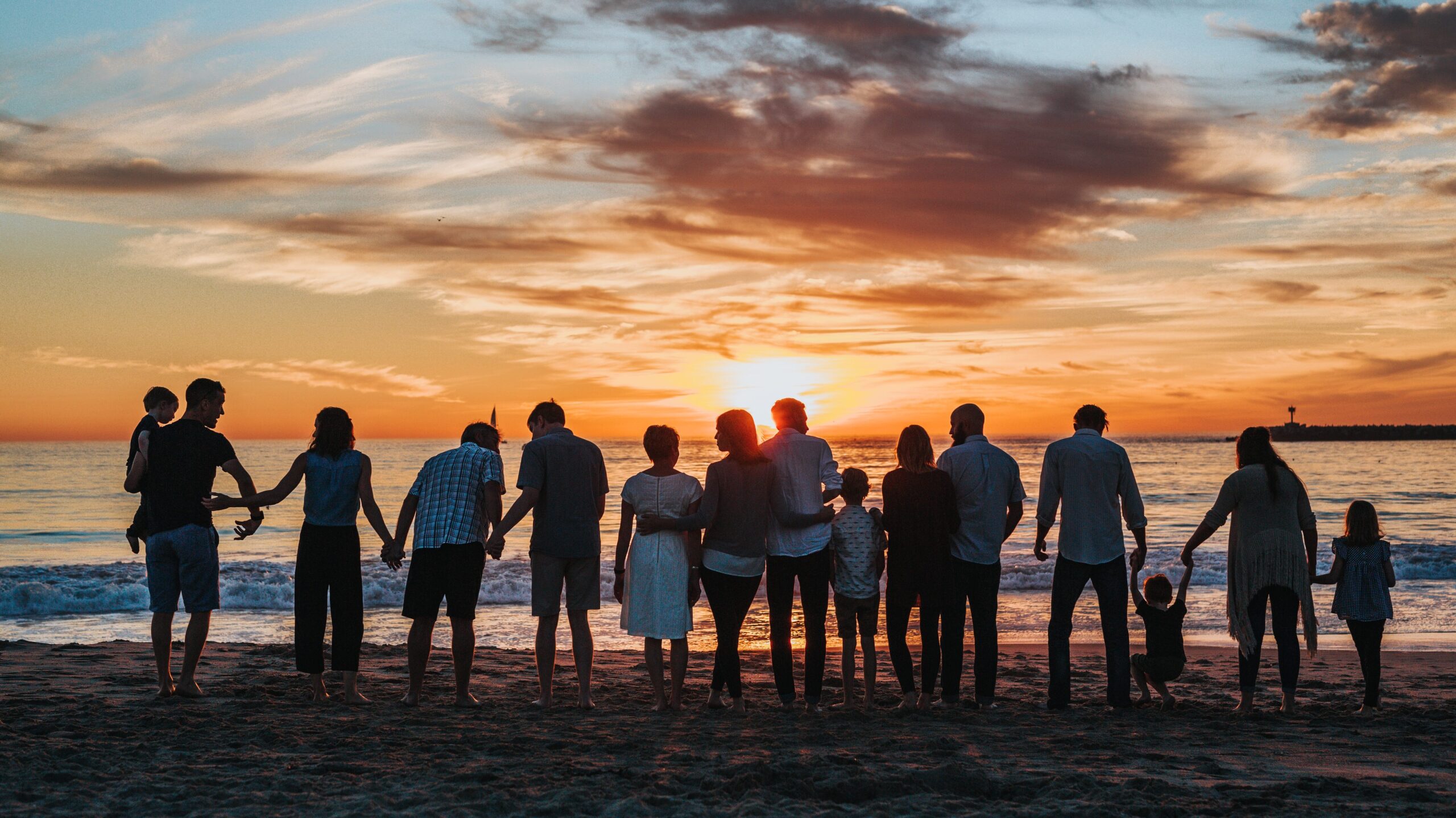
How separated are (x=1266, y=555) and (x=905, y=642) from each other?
2.32 meters

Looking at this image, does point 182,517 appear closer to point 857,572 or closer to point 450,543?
point 450,543

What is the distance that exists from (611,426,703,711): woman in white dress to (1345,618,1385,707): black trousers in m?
4.38

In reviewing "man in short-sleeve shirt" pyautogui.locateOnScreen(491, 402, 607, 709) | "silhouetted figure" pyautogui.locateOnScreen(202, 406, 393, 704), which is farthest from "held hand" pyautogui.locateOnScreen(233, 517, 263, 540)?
"man in short-sleeve shirt" pyautogui.locateOnScreen(491, 402, 607, 709)

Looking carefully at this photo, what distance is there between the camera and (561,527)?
242 inches

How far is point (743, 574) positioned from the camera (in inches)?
241

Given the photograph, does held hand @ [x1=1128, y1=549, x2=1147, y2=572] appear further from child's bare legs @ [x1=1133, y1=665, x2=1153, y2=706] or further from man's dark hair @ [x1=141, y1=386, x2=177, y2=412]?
man's dark hair @ [x1=141, y1=386, x2=177, y2=412]

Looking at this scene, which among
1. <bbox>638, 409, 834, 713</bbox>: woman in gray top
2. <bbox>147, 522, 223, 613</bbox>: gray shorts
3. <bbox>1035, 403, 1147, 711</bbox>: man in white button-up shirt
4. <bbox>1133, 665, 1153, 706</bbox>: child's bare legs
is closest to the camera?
<bbox>638, 409, 834, 713</bbox>: woman in gray top

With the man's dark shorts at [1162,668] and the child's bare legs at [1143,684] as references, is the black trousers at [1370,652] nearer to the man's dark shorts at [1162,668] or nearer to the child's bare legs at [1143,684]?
the man's dark shorts at [1162,668]

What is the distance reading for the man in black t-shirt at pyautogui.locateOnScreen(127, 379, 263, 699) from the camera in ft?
20.2

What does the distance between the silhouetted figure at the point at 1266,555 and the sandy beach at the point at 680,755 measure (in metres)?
0.41

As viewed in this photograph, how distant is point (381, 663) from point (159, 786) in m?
4.01

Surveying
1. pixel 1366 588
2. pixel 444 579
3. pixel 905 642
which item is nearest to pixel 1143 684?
pixel 1366 588

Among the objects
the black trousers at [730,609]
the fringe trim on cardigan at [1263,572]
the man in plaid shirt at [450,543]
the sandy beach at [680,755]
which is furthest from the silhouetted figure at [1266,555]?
the man in plaid shirt at [450,543]

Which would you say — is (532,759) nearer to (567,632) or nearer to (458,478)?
(458,478)
